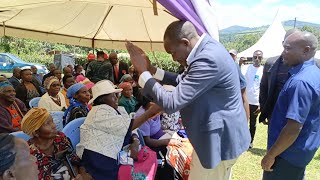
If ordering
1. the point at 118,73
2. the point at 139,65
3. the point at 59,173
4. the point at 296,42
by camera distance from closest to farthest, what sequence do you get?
the point at 139,65
the point at 296,42
the point at 59,173
the point at 118,73

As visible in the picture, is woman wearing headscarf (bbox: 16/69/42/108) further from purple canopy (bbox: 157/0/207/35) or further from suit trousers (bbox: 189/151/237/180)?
purple canopy (bbox: 157/0/207/35)

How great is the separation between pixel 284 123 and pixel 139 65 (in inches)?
47.6

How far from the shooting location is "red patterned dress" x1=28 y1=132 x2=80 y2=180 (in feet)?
8.54

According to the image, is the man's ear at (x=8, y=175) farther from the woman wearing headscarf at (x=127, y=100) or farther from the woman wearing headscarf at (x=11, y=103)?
the woman wearing headscarf at (x=127, y=100)

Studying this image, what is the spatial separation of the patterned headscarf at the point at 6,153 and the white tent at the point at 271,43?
14.5 metres

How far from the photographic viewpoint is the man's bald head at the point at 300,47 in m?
2.50

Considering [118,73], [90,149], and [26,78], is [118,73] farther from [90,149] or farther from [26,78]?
[90,149]

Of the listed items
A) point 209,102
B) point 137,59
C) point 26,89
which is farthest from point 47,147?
point 26,89

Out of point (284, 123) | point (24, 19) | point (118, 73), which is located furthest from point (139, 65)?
point (118, 73)

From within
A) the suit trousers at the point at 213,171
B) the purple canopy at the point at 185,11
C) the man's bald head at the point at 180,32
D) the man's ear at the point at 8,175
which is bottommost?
the suit trousers at the point at 213,171

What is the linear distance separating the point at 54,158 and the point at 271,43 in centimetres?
1466

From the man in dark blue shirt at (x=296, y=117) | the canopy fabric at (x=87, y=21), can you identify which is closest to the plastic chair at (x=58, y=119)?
the canopy fabric at (x=87, y=21)

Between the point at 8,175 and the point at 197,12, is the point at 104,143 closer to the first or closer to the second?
the point at 197,12

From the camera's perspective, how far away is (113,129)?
115 inches
